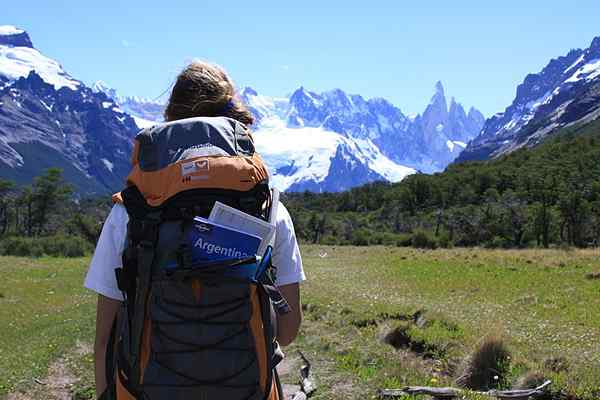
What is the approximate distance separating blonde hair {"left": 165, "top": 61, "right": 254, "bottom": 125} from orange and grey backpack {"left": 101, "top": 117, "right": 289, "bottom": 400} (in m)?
0.41

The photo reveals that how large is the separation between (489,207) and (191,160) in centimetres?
10208

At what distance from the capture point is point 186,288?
2.77 meters

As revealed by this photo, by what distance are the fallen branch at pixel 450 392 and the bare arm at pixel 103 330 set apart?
591 cm

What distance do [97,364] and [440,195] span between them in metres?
141

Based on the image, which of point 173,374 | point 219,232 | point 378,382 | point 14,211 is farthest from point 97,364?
point 14,211

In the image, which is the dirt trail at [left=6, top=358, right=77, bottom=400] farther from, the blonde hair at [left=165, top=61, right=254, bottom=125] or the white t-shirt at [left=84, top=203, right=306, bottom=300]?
the blonde hair at [left=165, top=61, right=254, bottom=125]

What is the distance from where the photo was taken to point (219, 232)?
9.02ft

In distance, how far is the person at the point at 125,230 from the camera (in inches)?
119

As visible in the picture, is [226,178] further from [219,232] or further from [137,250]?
[137,250]

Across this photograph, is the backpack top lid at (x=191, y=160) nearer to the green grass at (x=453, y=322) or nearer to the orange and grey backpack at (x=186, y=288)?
the orange and grey backpack at (x=186, y=288)

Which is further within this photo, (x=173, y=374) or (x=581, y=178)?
(x=581, y=178)

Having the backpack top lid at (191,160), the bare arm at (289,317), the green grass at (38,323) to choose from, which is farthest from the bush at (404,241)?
the backpack top lid at (191,160)

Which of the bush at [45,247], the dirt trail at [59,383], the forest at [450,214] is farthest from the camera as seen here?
the forest at [450,214]

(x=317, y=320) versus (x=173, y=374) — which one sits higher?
(x=173, y=374)
